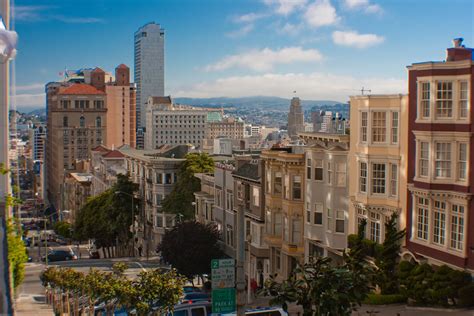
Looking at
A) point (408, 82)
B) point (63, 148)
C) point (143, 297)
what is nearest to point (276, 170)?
point (408, 82)

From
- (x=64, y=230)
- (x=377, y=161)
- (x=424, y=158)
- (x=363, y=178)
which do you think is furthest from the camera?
(x=64, y=230)

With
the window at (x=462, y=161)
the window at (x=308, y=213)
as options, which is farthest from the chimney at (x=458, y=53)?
the window at (x=308, y=213)

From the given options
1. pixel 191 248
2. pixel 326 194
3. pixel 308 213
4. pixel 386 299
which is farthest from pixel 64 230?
pixel 386 299

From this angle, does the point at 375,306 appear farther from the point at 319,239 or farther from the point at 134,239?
the point at 134,239

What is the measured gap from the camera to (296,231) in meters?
41.0

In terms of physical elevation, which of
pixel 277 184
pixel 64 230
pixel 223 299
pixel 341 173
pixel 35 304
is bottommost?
pixel 64 230

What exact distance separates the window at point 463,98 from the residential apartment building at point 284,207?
1267cm

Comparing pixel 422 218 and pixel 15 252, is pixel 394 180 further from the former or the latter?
pixel 15 252

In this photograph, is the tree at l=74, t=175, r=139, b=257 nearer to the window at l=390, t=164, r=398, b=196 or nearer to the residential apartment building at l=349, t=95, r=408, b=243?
the residential apartment building at l=349, t=95, r=408, b=243

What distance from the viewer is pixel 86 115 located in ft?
637

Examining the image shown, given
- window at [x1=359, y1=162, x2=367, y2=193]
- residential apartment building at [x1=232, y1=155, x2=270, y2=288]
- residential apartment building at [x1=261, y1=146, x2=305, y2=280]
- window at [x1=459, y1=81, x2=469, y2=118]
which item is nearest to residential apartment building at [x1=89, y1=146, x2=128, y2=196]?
residential apartment building at [x1=232, y1=155, x2=270, y2=288]

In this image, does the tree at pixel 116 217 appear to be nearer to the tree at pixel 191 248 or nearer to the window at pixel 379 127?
the tree at pixel 191 248

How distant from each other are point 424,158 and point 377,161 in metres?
3.53

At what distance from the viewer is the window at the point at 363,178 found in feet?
111
